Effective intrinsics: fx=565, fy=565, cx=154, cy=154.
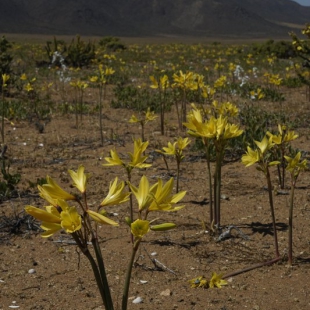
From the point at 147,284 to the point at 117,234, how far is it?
34.4 inches

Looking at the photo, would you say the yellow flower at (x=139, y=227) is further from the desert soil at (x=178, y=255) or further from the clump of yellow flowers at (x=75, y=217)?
the desert soil at (x=178, y=255)

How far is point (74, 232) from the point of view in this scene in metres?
1.87

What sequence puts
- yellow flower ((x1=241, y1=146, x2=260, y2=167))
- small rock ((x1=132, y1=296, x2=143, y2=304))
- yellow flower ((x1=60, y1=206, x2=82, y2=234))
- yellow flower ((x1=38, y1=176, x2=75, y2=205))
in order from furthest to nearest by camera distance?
yellow flower ((x1=241, y1=146, x2=260, y2=167)), small rock ((x1=132, y1=296, x2=143, y2=304)), yellow flower ((x1=38, y1=176, x2=75, y2=205)), yellow flower ((x1=60, y1=206, x2=82, y2=234))

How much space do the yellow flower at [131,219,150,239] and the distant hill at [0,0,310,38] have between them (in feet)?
404

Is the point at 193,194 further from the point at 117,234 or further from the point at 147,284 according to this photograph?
the point at 147,284

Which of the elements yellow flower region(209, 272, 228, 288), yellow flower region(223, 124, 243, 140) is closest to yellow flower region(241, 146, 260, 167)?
yellow flower region(223, 124, 243, 140)

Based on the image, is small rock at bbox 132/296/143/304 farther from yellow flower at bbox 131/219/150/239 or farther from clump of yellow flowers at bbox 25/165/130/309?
yellow flower at bbox 131/219/150/239

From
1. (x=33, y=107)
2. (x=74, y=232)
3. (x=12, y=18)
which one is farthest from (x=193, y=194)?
(x=12, y=18)

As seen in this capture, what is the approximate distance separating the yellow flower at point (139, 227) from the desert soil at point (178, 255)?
94cm

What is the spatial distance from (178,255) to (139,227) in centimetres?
198

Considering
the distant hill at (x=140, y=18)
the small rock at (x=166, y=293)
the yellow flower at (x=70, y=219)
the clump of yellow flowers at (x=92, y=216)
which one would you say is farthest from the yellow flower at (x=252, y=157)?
the distant hill at (x=140, y=18)

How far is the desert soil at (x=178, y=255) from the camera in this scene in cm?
322

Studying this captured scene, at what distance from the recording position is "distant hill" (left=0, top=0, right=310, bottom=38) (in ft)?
441

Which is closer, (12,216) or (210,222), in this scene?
(210,222)
